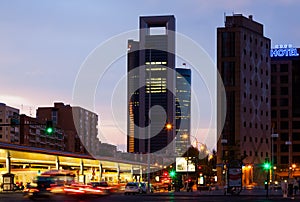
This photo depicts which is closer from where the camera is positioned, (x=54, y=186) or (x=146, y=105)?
(x=54, y=186)

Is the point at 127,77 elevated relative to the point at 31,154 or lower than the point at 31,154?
elevated

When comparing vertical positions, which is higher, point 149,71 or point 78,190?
point 149,71

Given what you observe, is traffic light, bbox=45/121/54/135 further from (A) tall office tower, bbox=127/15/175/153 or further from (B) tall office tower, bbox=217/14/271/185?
(B) tall office tower, bbox=217/14/271/185

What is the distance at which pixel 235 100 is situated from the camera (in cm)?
15212

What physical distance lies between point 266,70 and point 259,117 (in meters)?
13.3

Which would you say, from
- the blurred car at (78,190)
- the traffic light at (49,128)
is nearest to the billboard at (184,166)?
the blurred car at (78,190)

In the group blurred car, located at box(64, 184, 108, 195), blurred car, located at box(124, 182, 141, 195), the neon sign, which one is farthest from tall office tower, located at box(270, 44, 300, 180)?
blurred car, located at box(64, 184, 108, 195)

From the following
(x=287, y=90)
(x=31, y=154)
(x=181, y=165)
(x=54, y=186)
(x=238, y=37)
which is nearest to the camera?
(x=54, y=186)

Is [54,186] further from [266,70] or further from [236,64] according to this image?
[266,70]

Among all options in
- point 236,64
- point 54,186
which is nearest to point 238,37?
point 236,64

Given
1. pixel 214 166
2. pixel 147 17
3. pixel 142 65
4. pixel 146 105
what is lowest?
pixel 214 166

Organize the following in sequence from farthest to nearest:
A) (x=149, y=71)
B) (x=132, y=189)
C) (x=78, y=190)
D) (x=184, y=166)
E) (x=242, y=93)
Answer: (x=242, y=93) → (x=149, y=71) → (x=184, y=166) → (x=132, y=189) → (x=78, y=190)

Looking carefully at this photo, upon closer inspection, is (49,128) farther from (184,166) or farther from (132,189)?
(184,166)

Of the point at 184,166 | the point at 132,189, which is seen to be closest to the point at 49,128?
the point at 132,189
